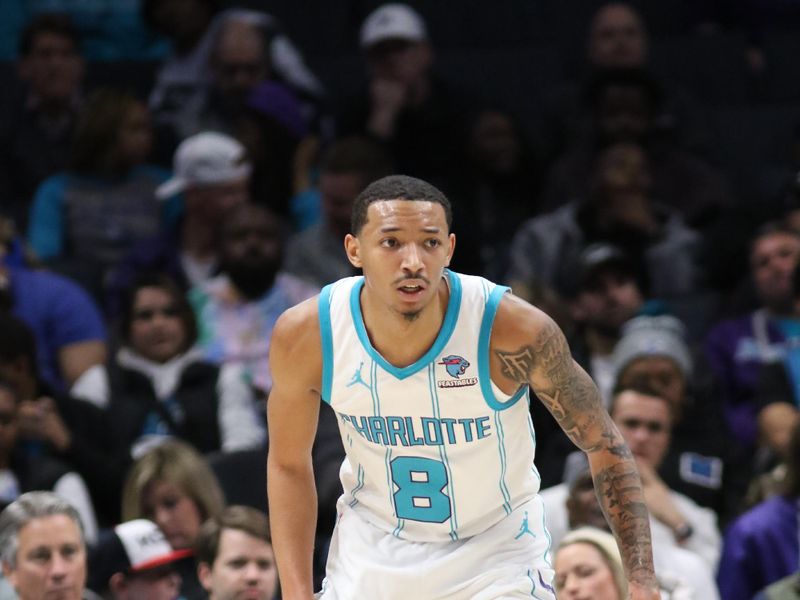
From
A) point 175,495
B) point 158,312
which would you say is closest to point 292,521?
point 175,495

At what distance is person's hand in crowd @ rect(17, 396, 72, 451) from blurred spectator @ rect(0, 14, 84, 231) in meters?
2.30

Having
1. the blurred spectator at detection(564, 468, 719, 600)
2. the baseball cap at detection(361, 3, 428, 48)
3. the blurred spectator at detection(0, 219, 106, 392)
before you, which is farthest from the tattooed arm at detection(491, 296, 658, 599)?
the baseball cap at detection(361, 3, 428, 48)

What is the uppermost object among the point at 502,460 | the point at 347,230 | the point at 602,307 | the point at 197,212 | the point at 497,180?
the point at 497,180

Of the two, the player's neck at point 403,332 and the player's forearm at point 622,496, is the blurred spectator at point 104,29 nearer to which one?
the player's neck at point 403,332

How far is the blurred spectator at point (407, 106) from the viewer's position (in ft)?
27.0

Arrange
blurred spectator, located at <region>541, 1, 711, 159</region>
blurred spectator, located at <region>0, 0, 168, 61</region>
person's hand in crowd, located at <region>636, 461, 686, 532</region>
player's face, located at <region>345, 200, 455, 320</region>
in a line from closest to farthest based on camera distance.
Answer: player's face, located at <region>345, 200, 455, 320</region>
person's hand in crowd, located at <region>636, 461, 686, 532</region>
blurred spectator, located at <region>541, 1, 711, 159</region>
blurred spectator, located at <region>0, 0, 168, 61</region>

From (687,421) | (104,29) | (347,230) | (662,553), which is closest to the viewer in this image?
(662,553)

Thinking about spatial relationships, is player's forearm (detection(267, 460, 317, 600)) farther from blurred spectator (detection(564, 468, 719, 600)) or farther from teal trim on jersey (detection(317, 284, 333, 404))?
blurred spectator (detection(564, 468, 719, 600))

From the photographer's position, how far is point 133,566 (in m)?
5.49

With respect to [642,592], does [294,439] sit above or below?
above

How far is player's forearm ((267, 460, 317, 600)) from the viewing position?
13.1 feet

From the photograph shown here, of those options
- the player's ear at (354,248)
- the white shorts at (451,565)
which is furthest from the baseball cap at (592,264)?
the player's ear at (354,248)

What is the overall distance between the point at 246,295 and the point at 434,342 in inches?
130

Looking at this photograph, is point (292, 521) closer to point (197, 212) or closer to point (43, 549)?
point (43, 549)
